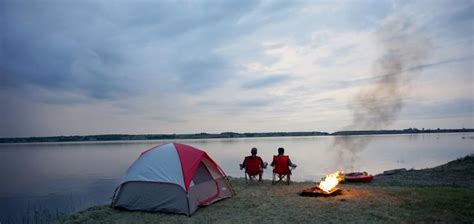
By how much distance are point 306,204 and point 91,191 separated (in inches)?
560

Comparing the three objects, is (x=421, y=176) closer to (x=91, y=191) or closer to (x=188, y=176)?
(x=188, y=176)

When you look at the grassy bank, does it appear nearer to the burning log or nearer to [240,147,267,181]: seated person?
the burning log

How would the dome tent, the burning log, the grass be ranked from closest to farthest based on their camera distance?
the grass, the dome tent, the burning log

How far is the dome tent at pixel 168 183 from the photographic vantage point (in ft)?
26.9

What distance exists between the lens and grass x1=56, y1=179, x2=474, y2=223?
710 centimetres

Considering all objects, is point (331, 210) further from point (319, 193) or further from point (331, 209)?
point (319, 193)

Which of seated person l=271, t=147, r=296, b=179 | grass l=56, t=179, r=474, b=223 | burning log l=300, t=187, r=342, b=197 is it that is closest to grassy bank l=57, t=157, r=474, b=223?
grass l=56, t=179, r=474, b=223

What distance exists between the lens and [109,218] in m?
7.91

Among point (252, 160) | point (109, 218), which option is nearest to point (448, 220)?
point (252, 160)

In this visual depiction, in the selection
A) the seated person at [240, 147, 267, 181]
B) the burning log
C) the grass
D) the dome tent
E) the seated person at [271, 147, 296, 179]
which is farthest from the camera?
the seated person at [240, 147, 267, 181]

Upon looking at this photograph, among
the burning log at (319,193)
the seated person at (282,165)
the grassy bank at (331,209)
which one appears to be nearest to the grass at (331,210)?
the grassy bank at (331,209)

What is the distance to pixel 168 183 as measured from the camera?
8328 mm

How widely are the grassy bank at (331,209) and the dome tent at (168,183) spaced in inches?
10.5

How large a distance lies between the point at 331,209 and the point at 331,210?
0.09 meters
